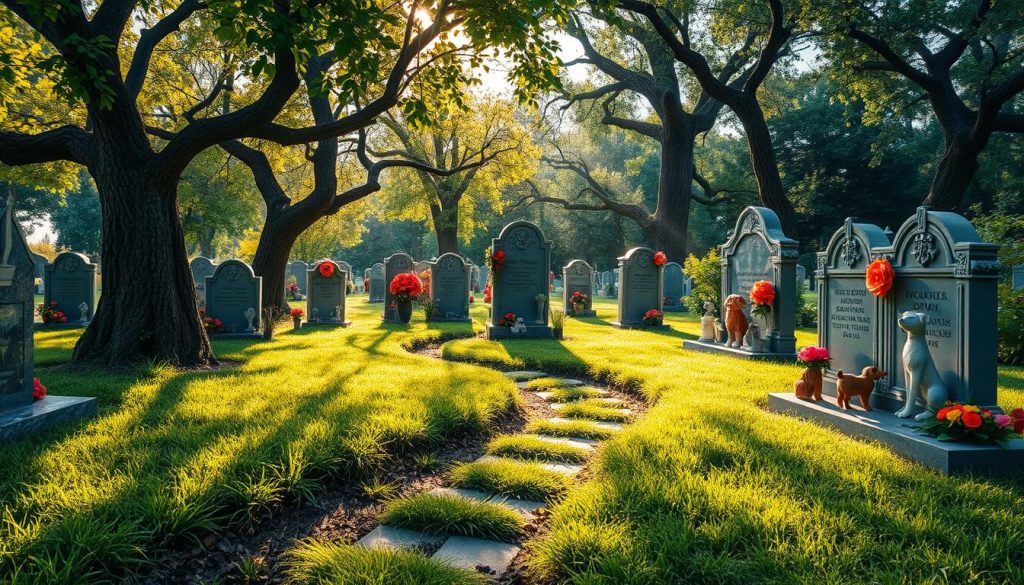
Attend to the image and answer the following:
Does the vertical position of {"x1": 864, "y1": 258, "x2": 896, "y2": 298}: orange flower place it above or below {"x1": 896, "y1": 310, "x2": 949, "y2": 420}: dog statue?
above

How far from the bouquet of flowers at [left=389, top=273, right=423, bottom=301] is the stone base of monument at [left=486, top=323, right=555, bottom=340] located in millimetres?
3639

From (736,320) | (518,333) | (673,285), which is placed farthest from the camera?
(673,285)

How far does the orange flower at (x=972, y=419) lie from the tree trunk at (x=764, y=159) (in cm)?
954

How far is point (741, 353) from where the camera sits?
894 centimetres

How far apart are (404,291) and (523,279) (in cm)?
399

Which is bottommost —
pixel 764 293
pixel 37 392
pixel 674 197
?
pixel 37 392

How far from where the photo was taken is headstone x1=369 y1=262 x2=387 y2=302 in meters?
24.3

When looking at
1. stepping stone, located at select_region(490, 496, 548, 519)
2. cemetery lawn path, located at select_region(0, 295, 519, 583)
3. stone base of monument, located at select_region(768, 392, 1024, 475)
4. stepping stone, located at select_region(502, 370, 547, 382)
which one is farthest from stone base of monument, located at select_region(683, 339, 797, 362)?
stepping stone, located at select_region(490, 496, 548, 519)

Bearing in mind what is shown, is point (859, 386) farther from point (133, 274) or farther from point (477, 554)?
point (133, 274)

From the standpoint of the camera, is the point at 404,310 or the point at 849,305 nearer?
the point at 849,305

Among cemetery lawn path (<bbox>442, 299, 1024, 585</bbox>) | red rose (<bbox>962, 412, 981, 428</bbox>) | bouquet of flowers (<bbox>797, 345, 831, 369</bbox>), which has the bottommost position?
cemetery lawn path (<bbox>442, 299, 1024, 585</bbox>)

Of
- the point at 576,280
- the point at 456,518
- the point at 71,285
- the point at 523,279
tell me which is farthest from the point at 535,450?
the point at 576,280

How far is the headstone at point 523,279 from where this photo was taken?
11.6 meters

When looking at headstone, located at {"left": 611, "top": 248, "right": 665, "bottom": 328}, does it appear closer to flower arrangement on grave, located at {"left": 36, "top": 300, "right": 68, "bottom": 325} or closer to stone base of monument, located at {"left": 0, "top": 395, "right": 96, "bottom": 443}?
stone base of monument, located at {"left": 0, "top": 395, "right": 96, "bottom": 443}
